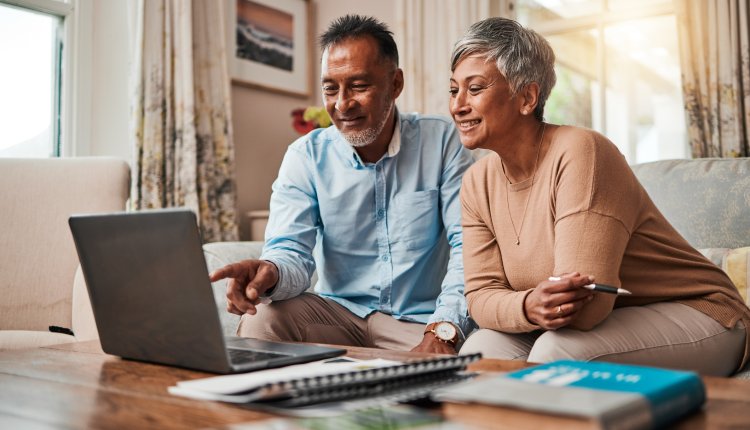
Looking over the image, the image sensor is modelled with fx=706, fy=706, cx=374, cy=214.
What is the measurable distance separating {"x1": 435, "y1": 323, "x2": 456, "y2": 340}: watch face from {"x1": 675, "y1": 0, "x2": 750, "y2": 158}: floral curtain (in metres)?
2.09

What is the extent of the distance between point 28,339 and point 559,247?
4.52ft

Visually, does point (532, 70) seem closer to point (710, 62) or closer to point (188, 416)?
point (188, 416)

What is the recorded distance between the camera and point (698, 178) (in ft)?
6.46

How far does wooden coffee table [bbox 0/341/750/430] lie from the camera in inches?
26.7

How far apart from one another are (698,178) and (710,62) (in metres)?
1.44

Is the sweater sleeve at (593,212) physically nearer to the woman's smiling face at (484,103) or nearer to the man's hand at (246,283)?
the woman's smiling face at (484,103)

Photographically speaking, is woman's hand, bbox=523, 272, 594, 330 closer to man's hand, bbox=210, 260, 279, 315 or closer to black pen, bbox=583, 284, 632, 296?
black pen, bbox=583, 284, 632, 296

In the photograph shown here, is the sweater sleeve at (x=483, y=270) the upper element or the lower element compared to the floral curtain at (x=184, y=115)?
lower

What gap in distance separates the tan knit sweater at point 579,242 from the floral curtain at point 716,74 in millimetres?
1878

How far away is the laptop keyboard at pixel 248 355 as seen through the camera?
3.34 feet

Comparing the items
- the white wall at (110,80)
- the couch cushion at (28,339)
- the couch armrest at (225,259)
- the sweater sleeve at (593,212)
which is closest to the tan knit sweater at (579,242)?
the sweater sleeve at (593,212)

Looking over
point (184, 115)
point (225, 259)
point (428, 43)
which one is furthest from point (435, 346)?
point (428, 43)

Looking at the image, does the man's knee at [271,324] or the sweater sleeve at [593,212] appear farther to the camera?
the man's knee at [271,324]

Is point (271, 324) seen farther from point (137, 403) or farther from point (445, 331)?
point (137, 403)
